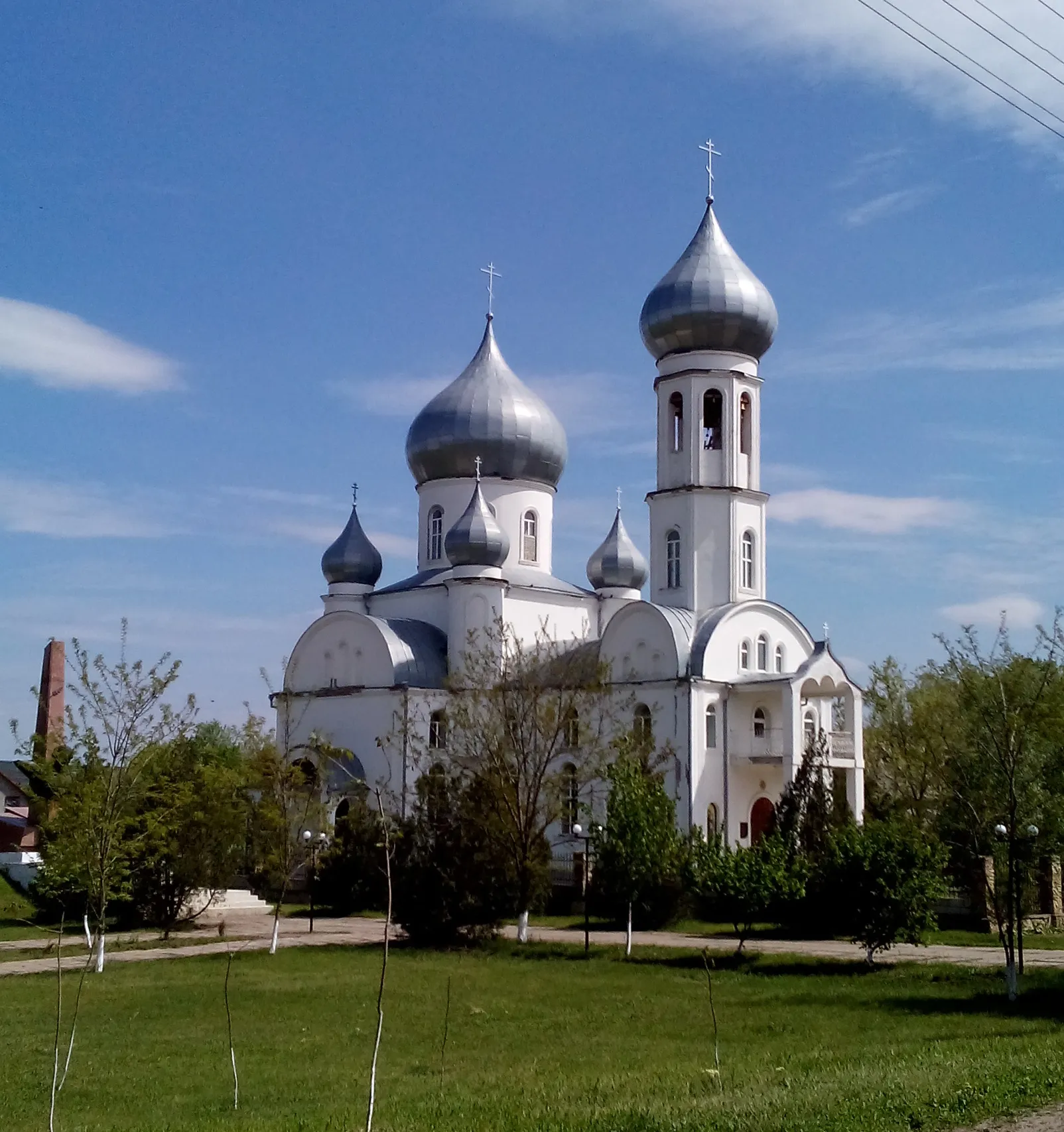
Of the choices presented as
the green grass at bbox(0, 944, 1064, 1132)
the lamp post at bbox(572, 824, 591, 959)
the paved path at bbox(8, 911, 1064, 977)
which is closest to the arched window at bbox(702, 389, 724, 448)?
the lamp post at bbox(572, 824, 591, 959)

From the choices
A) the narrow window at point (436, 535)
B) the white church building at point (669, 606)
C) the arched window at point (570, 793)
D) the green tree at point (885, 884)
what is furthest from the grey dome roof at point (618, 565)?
the green tree at point (885, 884)

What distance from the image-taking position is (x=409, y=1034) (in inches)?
566

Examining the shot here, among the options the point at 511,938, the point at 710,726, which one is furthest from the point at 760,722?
the point at 511,938

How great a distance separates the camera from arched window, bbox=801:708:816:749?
31.0 m

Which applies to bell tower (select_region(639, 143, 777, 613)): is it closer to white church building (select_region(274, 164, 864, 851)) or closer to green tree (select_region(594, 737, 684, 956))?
white church building (select_region(274, 164, 864, 851))

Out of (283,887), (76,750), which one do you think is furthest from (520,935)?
(76,750)

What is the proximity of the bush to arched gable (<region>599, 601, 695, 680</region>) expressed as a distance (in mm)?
8030

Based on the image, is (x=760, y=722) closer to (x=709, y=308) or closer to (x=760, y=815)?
(x=760, y=815)

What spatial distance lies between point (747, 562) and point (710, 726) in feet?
14.4

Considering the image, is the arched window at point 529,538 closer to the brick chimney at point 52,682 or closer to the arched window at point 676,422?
the arched window at point 676,422

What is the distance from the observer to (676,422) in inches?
1358

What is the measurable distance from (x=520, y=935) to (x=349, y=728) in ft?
41.6

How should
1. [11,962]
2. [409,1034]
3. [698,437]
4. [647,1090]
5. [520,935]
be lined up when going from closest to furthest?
1. [647,1090]
2. [409,1034]
3. [11,962]
4. [520,935]
5. [698,437]

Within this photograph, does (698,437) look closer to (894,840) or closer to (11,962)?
(894,840)
